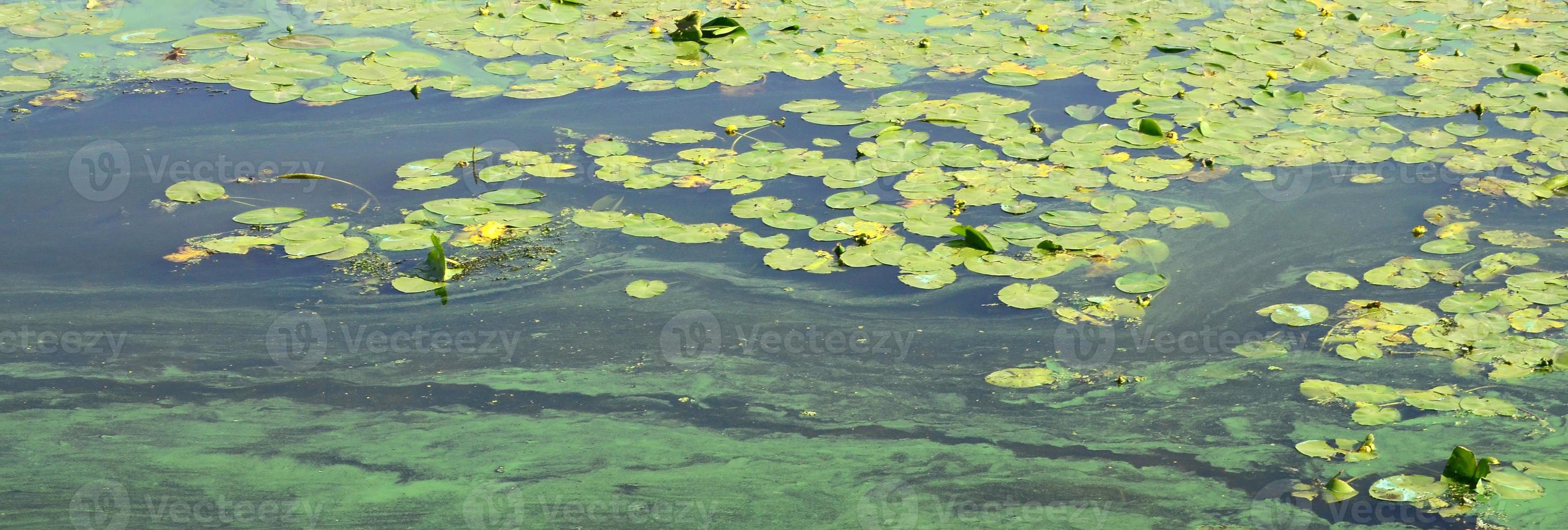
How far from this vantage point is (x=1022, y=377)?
245 centimetres

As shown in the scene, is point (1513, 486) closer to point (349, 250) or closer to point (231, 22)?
point (349, 250)

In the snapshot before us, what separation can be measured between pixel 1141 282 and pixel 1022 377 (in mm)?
492

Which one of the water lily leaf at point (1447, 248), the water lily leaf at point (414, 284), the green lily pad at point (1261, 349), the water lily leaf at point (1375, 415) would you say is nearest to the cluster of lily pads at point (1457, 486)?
the water lily leaf at point (1375, 415)

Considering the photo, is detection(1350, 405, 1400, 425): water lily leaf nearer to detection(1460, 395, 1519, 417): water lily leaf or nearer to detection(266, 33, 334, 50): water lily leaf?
detection(1460, 395, 1519, 417): water lily leaf

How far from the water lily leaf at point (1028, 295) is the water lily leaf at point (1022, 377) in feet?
0.75

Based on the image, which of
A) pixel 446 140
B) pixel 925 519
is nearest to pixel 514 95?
pixel 446 140

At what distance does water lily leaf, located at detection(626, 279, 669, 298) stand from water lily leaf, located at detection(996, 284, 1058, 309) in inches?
31.2

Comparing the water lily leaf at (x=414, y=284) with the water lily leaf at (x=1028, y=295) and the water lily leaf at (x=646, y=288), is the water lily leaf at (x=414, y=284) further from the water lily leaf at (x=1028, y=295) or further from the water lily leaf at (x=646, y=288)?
the water lily leaf at (x=1028, y=295)

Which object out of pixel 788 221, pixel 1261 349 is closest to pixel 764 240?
pixel 788 221

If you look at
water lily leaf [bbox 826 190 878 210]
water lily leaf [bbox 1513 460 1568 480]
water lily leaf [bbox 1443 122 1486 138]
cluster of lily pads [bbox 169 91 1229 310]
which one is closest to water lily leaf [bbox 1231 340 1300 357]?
cluster of lily pads [bbox 169 91 1229 310]

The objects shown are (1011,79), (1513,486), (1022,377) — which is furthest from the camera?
(1011,79)

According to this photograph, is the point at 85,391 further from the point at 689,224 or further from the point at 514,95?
the point at 514,95

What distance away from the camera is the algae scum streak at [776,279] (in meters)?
2.17

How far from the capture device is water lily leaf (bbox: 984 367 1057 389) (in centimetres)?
243
